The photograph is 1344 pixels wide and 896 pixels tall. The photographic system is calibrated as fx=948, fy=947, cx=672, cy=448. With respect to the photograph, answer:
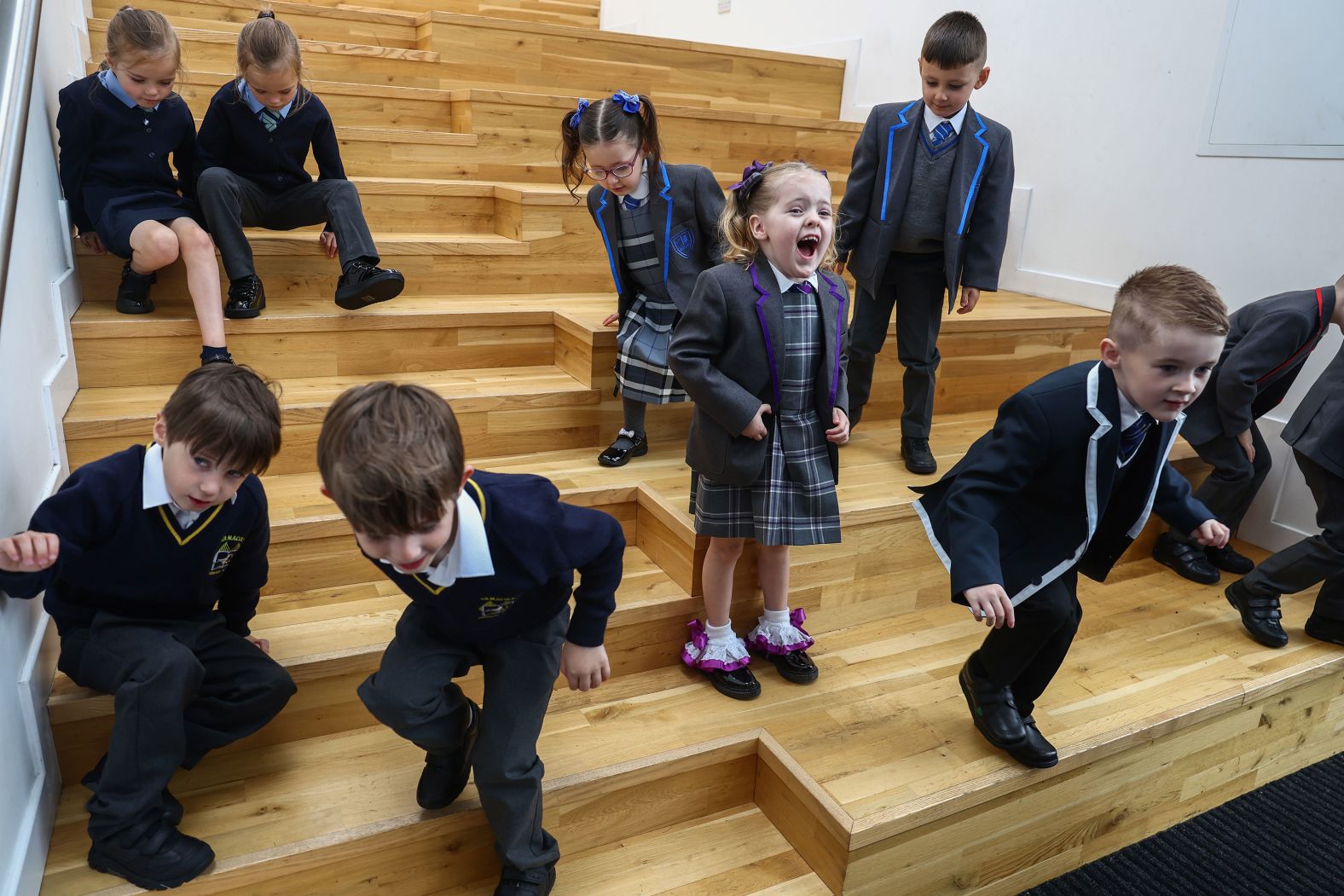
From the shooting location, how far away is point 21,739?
1287 millimetres

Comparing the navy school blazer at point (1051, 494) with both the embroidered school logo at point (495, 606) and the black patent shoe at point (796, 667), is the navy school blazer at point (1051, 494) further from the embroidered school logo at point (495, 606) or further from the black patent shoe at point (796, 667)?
the embroidered school logo at point (495, 606)

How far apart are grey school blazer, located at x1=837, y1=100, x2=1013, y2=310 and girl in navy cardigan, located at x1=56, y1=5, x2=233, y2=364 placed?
1.51 metres

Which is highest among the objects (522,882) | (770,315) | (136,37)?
(136,37)

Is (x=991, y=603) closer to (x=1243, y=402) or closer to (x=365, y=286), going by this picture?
(x=1243, y=402)

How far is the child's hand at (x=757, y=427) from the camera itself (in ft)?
5.37

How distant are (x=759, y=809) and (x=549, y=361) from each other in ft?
4.17

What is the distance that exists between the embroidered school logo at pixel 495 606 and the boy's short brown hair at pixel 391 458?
245 millimetres

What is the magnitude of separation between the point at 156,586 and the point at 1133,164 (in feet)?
9.15

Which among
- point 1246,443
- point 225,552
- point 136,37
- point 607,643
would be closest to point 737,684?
point 607,643

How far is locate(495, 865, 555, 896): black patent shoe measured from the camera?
142 cm

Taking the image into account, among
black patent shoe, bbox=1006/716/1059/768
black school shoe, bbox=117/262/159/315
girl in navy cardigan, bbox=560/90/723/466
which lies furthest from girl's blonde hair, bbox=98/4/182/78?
black patent shoe, bbox=1006/716/1059/768

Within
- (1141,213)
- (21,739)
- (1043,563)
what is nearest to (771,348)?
(1043,563)

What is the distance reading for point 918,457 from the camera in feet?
7.64

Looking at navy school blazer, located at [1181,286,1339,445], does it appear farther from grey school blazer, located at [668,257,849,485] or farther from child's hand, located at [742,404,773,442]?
child's hand, located at [742,404,773,442]
